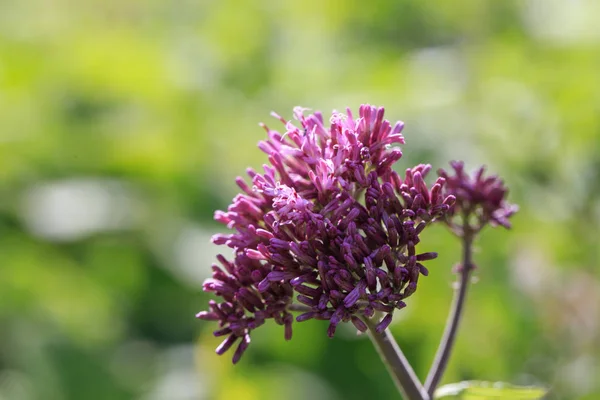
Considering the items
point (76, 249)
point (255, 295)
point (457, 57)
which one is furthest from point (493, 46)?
point (255, 295)

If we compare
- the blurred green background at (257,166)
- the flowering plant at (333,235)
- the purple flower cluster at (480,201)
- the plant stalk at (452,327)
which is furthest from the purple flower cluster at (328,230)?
the blurred green background at (257,166)

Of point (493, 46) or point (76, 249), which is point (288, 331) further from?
point (493, 46)

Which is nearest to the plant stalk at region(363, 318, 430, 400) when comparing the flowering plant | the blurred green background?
the flowering plant

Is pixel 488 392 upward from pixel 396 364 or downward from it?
downward

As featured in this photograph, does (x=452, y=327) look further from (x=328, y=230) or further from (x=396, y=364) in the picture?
(x=328, y=230)

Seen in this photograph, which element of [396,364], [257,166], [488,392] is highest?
[396,364]

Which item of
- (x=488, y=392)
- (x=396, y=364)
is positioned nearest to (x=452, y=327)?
(x=488, y=392)
